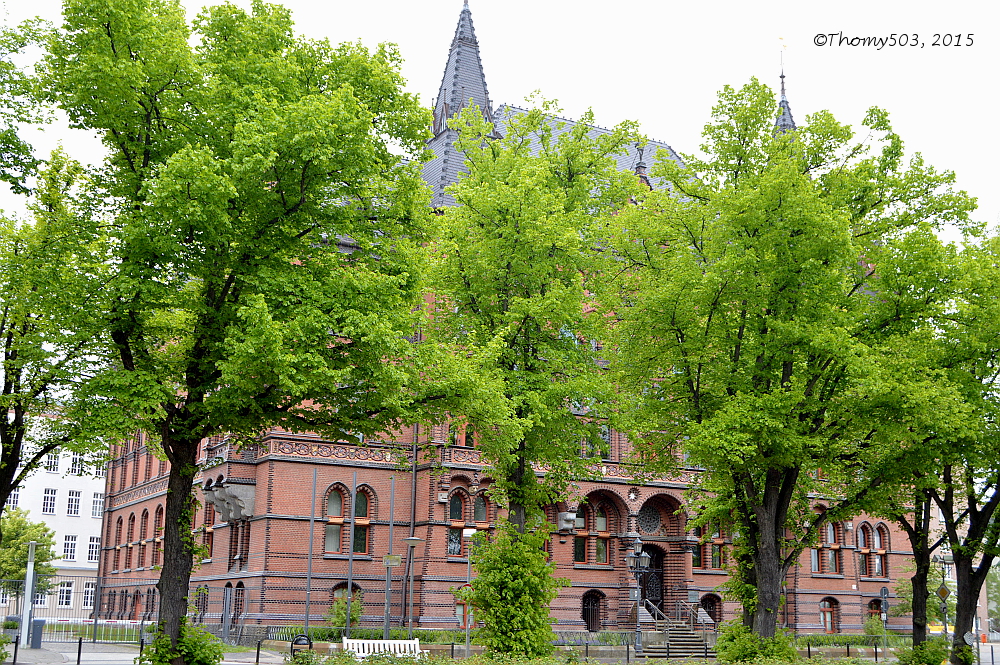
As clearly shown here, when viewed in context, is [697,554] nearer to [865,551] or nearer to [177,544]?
[865,551]

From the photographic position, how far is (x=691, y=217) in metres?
22.5

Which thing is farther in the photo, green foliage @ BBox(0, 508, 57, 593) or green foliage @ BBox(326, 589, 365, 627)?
green foliage @ BBox(0, 508, 57, 593)

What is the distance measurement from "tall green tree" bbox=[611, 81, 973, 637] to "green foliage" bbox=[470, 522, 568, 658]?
4000mm

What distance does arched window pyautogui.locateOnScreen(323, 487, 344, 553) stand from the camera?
123 feet

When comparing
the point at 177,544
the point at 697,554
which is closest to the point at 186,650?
the point at 177,544

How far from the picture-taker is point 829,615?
4950cm

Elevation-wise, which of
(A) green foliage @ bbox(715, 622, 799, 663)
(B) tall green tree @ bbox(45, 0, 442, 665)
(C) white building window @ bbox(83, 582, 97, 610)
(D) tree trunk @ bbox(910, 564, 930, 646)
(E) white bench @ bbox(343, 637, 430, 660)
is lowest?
(C) white building window @ bbox(83, 582, 97, 610)

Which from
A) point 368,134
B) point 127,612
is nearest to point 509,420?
point 368,134

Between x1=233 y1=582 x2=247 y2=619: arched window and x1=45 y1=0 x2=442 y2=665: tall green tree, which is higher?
x1=45 y1=0 x2=442 y2=665: tall green tree

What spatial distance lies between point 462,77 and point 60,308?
37.3 meters

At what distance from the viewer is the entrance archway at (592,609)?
42.1 meters

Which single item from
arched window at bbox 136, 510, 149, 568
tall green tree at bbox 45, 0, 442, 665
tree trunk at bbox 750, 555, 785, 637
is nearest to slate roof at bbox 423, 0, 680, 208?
arched window at bbox 136, 510, 149, 568

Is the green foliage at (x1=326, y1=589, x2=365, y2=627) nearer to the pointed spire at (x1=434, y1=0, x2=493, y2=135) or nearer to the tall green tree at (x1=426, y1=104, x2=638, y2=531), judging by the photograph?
the tall green tree at (x1=426, y1=104, x2=638, y2=531)

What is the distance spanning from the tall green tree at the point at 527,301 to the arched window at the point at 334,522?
15.2 meters
